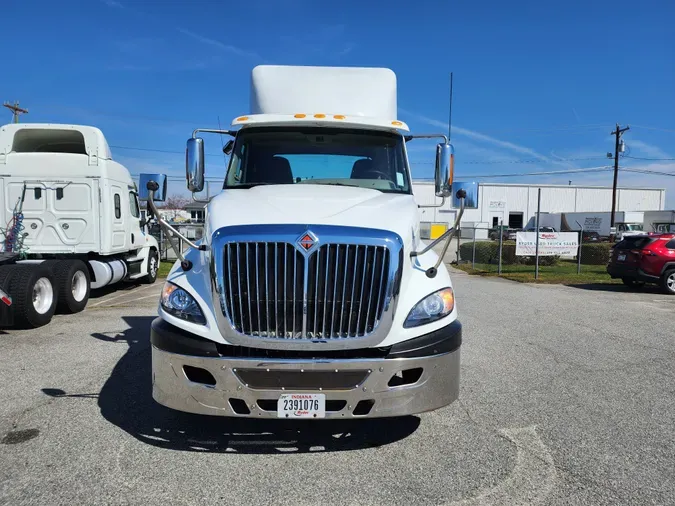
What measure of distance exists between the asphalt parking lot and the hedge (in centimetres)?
1876

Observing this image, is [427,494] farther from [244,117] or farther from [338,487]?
[244,117]

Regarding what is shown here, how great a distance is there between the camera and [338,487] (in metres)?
3.04

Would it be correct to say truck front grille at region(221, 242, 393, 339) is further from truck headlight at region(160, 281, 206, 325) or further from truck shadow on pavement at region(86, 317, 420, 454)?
truck shadow on pavement at region(86, 317, 420, 454)

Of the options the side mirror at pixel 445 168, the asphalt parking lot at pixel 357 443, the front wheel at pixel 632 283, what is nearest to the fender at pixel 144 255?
the asphalt parking lot at pixel 357 443

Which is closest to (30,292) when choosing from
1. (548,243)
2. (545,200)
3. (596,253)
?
(548,243)

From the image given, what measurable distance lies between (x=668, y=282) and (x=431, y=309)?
12030 mm

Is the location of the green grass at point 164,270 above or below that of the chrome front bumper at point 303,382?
below

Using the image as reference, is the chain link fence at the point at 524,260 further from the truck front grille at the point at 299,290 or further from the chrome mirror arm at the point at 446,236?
the truck front grille at the point at 299,290

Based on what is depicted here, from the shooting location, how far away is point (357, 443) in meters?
3.64

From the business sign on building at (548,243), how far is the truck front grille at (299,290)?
15037mm

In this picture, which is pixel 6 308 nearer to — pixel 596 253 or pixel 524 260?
pixel 524 260

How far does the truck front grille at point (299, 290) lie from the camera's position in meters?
3.20

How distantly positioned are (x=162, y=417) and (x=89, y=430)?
0.53 m

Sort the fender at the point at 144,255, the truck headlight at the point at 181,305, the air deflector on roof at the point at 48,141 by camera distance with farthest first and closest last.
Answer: the fender at the point at 144,255, the air deflector on roof at the point at 48,141, the truck headlight at the point at 181,305
